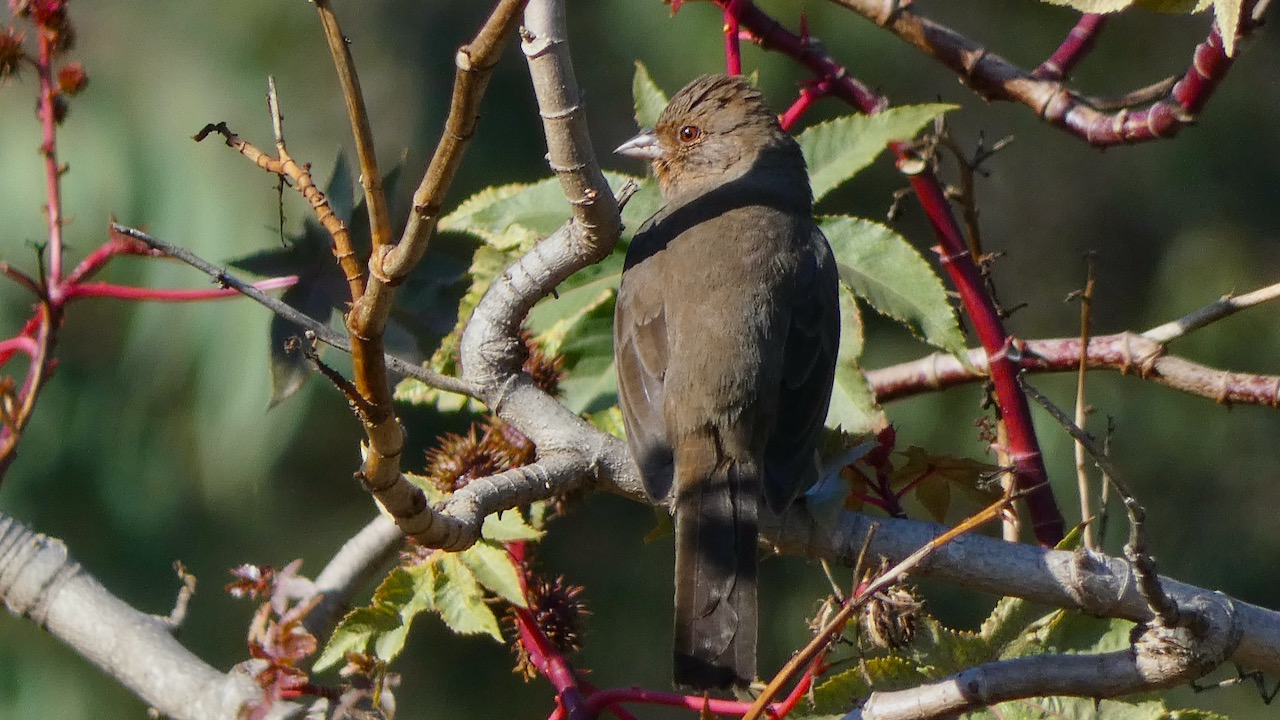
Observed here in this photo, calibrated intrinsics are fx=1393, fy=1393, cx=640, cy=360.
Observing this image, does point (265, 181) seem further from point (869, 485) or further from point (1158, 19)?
point (1158, 19)

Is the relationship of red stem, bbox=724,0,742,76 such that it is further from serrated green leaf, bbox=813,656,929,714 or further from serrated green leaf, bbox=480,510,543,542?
serrated green leaf, bbox=813,656,929,714

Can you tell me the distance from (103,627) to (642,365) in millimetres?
1318

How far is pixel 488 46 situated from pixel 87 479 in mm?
5229

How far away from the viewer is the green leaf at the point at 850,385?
3.12 metres

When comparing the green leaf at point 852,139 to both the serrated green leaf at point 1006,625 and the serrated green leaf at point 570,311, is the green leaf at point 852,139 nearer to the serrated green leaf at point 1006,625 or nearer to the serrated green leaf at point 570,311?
the serrated green leaf at point 570,311

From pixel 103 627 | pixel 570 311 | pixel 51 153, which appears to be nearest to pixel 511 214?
pixel 570 311

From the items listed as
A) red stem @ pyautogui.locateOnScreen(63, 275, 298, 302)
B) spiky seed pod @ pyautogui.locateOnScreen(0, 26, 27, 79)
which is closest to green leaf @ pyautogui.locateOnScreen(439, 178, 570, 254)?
red stem @ pyautogui.locateOnScreen(63, 275, 298, 302)

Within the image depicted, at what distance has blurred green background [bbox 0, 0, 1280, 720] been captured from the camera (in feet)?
19.2

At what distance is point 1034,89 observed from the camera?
3367 mm

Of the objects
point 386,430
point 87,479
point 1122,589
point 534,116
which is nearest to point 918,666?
point 1122,589

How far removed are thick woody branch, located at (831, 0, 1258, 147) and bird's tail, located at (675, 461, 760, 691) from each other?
1.14 meters

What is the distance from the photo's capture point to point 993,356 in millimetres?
3086

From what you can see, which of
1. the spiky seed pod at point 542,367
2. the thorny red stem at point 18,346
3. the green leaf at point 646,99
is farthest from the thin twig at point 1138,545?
the thorny red stem at point 18,346

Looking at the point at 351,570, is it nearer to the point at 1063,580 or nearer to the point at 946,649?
the point at 946,649
